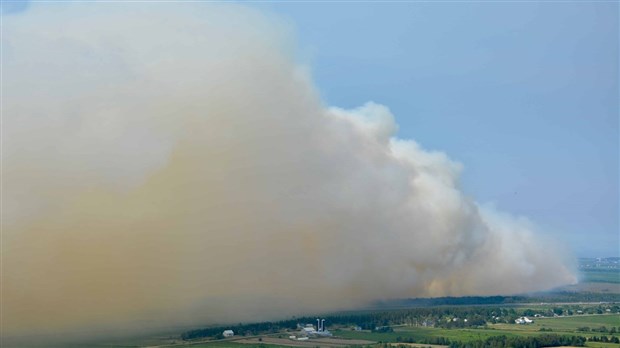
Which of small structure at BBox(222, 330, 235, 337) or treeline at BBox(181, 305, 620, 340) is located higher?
treeline at BBox(181, 305, 620, 340)

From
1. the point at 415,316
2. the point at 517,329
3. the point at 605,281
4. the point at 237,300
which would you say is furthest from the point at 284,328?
the point at 605,281

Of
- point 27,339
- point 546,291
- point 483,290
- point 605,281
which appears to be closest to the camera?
point 27,339

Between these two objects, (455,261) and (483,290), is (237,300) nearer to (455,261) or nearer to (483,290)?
(455,261)

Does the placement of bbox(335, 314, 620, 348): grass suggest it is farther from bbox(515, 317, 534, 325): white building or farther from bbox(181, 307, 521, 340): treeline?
bbox(181, 307, 521, 340): treeline

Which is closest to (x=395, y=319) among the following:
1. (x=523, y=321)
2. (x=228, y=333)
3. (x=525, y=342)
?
(x=523, y=321)

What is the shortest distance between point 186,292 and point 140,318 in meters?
1.87

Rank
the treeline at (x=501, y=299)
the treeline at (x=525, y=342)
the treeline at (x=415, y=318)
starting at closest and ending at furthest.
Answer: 1. the treeline at (x=525, y=342)
2. the treeline at (x=415, y=318)
3. the treeline at (x=501, y=299)

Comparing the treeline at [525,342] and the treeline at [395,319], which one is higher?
the treeline at [395,319]

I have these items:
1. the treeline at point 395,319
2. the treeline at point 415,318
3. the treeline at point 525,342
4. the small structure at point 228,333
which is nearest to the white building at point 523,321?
the treeline at point 415,318

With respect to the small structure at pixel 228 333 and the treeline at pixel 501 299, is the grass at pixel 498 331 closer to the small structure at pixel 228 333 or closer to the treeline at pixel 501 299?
the small structure at pixel 228 333

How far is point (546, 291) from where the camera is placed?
54188 mm

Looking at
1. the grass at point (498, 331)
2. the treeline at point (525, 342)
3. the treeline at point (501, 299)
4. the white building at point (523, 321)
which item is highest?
the treeline at point (501, 299)

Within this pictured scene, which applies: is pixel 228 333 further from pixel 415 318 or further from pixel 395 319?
pixel 415 318

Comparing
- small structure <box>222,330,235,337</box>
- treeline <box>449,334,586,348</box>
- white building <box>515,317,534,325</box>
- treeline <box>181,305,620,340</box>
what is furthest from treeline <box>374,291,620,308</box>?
small structure <box>222,330,235,337</box>
